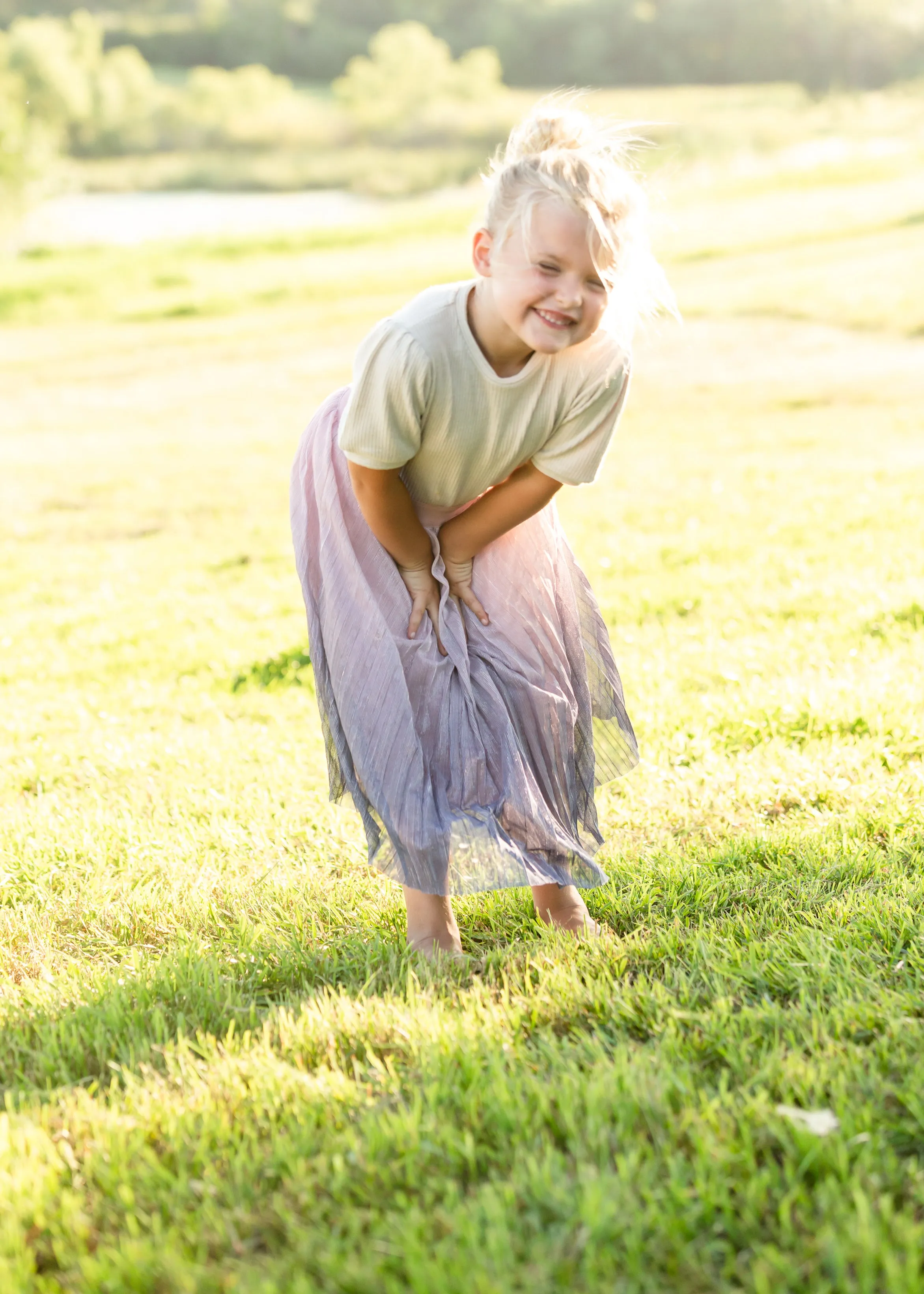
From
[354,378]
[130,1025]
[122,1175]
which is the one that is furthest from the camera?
[354,378]

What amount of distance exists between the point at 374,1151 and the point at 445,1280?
0.31 metres

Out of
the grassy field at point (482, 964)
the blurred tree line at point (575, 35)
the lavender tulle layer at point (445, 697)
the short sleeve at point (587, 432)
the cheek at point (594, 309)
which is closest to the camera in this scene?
the grassy field at point (482, 964)

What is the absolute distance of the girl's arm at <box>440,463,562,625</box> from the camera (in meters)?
2.65

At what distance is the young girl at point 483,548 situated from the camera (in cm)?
239

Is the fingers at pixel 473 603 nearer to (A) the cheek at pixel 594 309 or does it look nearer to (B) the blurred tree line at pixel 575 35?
(A) the cheek at pixel 594 309

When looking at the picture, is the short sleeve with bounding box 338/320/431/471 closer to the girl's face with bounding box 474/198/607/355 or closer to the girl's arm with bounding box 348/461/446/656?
the girl's arm with bounding box 348/461/446/656

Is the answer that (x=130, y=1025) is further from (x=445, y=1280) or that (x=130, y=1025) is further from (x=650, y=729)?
(x=650, y=729)

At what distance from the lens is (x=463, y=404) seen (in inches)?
98.8

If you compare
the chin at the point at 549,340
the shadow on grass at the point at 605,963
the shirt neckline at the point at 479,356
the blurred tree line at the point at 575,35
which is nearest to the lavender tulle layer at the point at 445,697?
the shadow on grass at the point at 605,963

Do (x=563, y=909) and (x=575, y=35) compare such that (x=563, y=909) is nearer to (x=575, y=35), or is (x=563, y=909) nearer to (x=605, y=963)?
(x=605, y=963)

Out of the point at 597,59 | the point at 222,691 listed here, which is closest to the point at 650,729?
the point at 222,691

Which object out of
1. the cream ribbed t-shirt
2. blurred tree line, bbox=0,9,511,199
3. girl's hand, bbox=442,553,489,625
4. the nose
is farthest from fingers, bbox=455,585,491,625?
blurred tree line, bbox=0,9,511,199

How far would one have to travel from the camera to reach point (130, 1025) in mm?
2361

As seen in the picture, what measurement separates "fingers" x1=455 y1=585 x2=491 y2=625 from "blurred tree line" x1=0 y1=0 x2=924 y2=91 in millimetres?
68337
